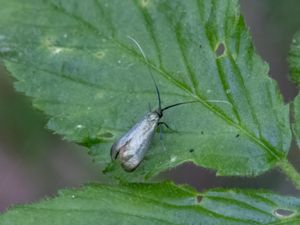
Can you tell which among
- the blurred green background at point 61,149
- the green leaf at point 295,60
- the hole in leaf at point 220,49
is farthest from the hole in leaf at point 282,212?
the blurred green background at point 61,149

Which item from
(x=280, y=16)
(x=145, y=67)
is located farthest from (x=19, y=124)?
(x=145, y=67)

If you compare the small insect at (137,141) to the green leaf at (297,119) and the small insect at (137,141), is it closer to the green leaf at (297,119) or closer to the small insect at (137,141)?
the small insect at (137,141)

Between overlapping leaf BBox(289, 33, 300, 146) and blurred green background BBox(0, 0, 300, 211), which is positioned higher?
overlapping leaf BBox(289, 33, 300, 146)

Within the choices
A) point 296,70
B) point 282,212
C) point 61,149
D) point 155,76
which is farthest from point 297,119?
point 61,149

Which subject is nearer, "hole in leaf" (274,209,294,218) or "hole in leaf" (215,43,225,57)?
"hole in leaf" (274,209,294,218)

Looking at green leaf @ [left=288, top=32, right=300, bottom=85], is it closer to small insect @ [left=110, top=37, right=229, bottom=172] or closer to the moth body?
small insect @ [left=110, top=37, right=229, bottom=172]

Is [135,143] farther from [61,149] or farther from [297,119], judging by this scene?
[61,149]

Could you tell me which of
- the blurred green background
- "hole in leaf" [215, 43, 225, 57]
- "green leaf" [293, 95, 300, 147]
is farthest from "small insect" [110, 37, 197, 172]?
the blurred green background
